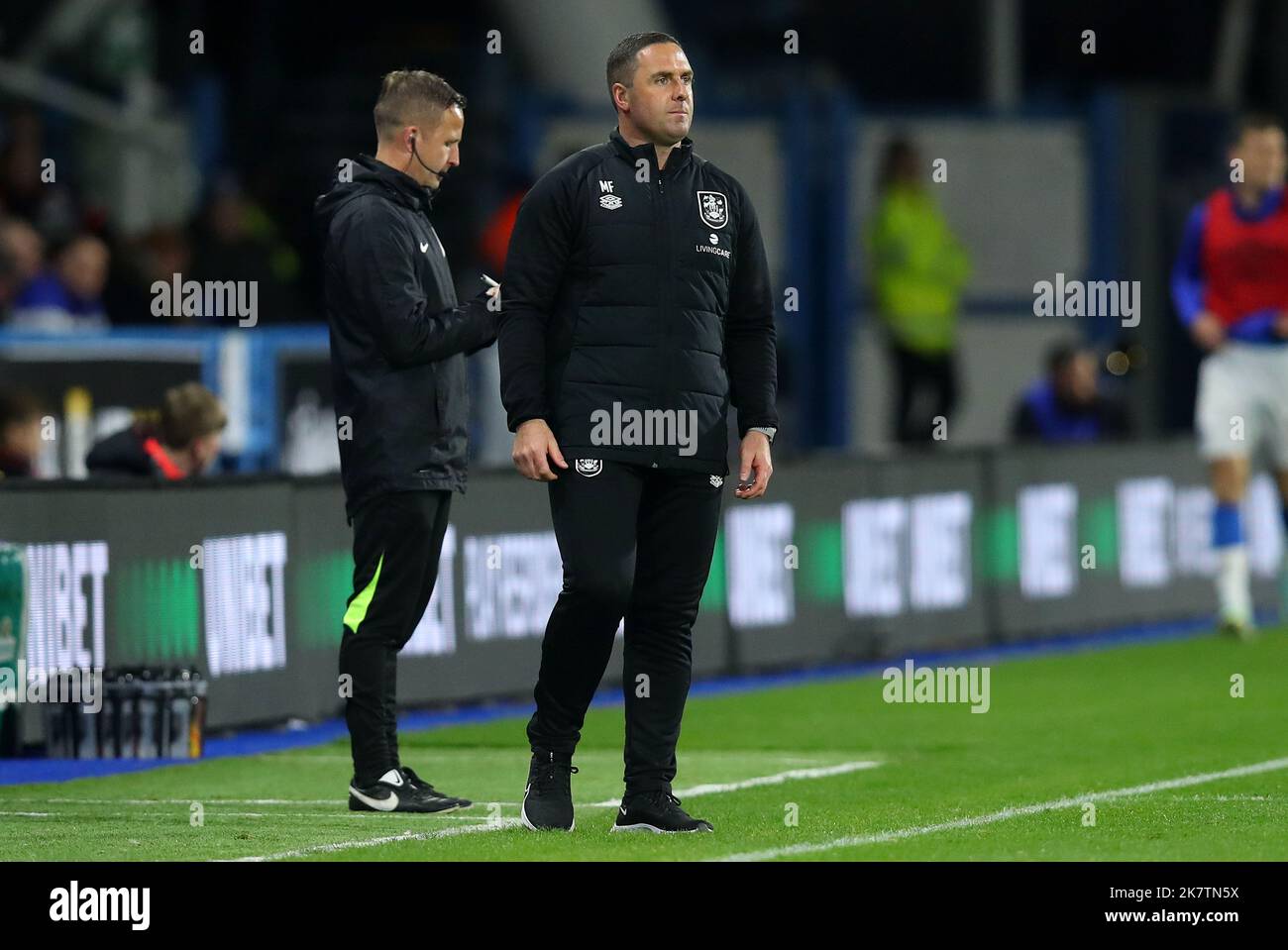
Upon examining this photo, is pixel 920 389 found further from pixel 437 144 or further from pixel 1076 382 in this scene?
pixel 437 144

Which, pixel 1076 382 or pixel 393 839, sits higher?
pixel 1076 382

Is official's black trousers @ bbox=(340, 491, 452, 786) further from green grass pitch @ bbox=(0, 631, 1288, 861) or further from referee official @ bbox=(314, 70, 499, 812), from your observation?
green grass pitch @ bbox=(0, 631, 1288, 861)

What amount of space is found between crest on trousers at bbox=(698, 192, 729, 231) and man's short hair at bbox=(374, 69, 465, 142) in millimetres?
1095

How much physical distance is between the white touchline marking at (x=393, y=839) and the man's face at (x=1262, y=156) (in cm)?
733

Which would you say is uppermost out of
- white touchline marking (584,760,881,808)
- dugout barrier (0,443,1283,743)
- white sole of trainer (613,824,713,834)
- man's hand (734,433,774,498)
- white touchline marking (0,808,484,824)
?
man's hand (734,433,774,498)

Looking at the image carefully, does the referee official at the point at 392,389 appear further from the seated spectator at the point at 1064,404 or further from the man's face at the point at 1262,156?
the seated spectator at the point at 1064,404

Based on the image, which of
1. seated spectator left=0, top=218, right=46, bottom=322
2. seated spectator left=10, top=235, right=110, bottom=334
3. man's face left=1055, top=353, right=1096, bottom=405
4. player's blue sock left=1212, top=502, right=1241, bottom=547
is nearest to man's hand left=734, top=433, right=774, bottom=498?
player's blue sock left=1212, top=502, right=1241, bottom=547

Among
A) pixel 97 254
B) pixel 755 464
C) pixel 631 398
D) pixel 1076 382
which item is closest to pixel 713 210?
pixel 631 398

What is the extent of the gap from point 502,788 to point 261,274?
30.2 ft

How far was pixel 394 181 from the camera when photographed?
357 inches

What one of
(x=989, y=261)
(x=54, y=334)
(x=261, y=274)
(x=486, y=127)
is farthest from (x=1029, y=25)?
(x=54, y=334)

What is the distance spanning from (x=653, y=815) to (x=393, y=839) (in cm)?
74

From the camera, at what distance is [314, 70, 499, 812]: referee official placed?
8883 millimetres
